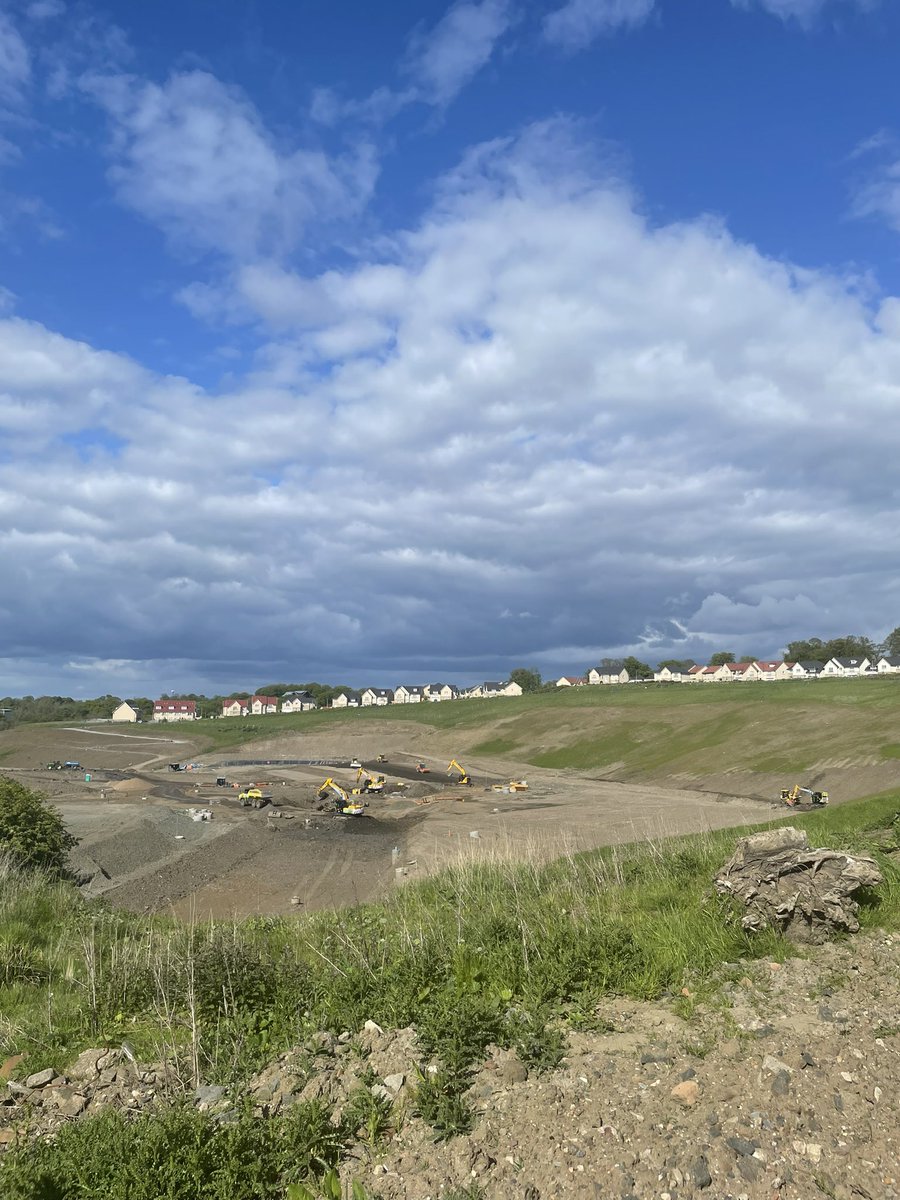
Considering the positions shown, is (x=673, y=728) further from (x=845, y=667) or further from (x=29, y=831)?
(x=845, y=667)

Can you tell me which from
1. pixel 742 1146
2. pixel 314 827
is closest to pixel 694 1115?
pixel 742 1146

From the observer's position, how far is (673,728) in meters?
86.3

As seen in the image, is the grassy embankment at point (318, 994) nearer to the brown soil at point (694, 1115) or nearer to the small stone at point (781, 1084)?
the brown soil at point (694, 1115)

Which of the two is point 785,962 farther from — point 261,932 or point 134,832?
point 134,832

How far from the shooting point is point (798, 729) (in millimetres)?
70000

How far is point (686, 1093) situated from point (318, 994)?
425 centimetres

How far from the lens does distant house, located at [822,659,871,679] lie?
168625mm

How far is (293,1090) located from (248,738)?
447ft

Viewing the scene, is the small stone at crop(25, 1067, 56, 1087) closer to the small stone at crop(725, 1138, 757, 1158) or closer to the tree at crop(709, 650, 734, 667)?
the small stone at crop(725, 1138, 757, 1158)

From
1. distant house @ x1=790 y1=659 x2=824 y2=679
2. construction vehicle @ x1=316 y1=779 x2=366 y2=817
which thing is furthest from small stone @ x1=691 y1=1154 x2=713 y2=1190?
distant house @ x1=790 y1=659 x2=824 y2=679

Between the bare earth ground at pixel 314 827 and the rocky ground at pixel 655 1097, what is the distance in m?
7.44

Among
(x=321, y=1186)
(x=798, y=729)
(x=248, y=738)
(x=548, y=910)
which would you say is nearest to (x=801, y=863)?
(x=548, y=910)

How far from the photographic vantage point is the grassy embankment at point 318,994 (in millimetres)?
5555

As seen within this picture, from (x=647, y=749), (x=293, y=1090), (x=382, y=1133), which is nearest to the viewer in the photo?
(x=382, y=1133)
